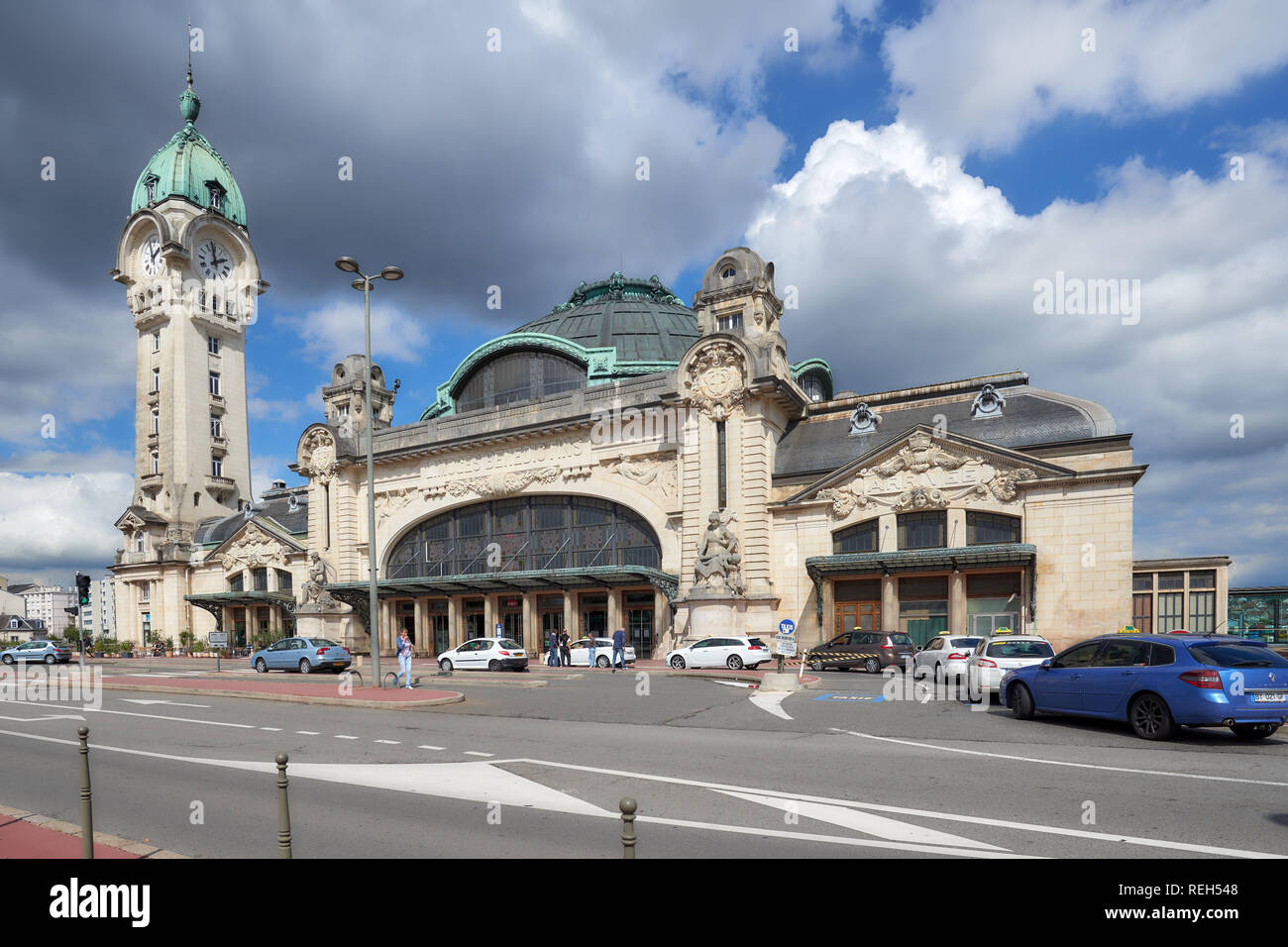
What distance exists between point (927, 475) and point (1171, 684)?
21870 mm

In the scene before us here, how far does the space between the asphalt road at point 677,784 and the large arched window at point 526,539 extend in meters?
23.1

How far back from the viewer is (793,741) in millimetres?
12828

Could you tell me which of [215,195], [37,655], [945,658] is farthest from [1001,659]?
[215,195]

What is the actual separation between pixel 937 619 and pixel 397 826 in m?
28.7

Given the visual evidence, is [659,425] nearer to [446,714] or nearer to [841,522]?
[841,522]

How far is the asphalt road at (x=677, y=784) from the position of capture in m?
7.16

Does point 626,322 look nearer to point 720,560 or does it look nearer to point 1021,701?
point 720,560

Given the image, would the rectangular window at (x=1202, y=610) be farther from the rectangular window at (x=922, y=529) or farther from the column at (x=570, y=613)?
the column at (x=570, y=613)

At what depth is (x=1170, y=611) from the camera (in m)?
30.2

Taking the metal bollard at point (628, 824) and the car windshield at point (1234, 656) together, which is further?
the car windshield at point (1234, 656)

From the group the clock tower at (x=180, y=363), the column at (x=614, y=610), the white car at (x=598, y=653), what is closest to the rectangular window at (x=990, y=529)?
the white car at (x=598, y=653)

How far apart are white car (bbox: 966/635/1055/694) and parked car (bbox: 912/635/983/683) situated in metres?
2.69

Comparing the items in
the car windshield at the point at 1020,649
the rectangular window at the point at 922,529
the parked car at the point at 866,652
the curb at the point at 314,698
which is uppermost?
the rectangular window at the point at 922,529
